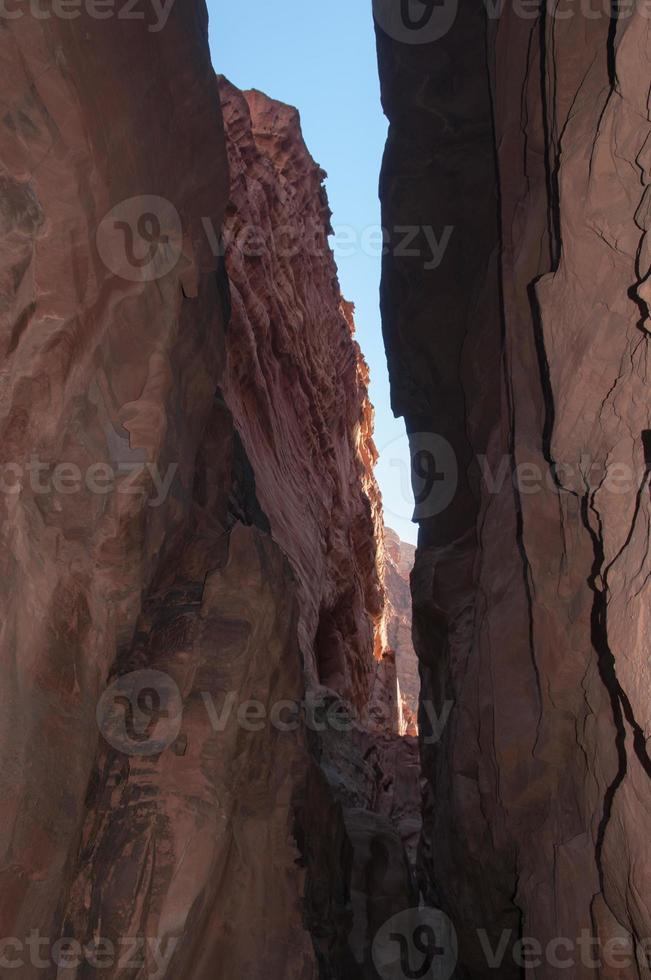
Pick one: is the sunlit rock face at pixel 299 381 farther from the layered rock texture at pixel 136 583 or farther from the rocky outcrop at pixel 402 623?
the rocky outcrop at pixel 402 623

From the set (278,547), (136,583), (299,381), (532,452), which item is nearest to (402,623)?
(299,381)

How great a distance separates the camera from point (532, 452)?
732 cm

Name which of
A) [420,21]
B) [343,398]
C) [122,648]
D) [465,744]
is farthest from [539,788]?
[343,398]

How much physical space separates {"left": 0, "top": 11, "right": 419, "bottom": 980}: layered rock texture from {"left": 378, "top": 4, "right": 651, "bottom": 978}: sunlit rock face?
2341 millimetres

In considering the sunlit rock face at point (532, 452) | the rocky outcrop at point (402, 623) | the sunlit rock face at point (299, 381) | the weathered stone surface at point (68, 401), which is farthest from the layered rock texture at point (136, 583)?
the rocky outcrop at point (402, 623)

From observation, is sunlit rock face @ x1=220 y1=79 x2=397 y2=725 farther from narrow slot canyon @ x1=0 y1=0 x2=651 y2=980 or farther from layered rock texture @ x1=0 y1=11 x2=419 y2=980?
layered rock texture @ x1=0 y1=11 x2=419 y2=980

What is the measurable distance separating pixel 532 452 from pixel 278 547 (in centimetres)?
320

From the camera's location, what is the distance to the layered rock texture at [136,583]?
17.8 ft

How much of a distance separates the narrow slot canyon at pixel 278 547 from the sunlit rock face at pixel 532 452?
0.12 ft

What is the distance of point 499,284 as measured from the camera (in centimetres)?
1016

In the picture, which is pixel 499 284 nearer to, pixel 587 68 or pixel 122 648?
pixel 587 68

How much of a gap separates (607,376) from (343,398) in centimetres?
1990

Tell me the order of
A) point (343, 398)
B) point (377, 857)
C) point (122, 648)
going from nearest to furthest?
point (122, 648)
point (377, 857)
point (343, 398)

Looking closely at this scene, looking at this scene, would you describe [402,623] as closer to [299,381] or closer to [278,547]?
[299,381]
